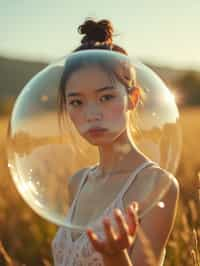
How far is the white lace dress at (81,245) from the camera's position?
2.81 m

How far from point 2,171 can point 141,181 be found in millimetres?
7428

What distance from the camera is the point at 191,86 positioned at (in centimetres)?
6650

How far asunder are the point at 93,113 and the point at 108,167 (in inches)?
9.4

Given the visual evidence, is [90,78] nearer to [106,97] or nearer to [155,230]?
[106,97]

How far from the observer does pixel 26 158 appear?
10.7 feet

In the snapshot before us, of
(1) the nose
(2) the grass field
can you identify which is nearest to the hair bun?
(1) the nose

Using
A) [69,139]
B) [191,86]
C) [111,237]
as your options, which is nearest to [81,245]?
[69,139]

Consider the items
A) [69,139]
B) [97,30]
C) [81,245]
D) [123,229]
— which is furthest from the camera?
[97,30]

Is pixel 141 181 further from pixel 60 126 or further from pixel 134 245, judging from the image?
pixel 60 126

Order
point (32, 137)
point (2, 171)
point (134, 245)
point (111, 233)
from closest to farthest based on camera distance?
point (111, 233) < point (134, 245) < point (32, 137) < point (2, 171)

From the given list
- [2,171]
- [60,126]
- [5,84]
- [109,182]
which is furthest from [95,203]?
[5,84]

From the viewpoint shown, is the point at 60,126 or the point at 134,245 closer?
the point at 134,245

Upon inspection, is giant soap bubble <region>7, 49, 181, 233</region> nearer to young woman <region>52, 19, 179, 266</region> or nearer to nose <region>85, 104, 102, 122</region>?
young woman <region>52, 19, 179, 266</region>

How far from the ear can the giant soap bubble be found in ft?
0.09
